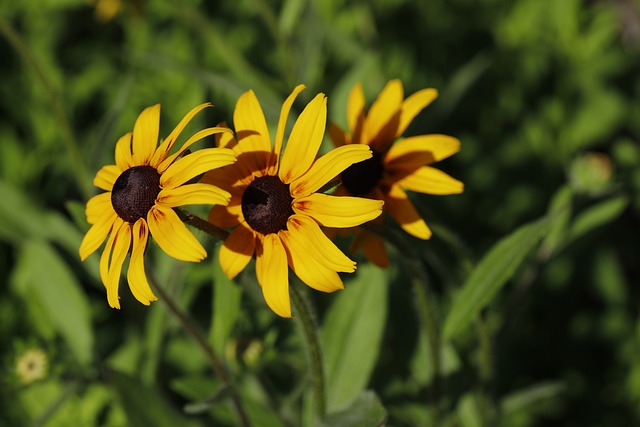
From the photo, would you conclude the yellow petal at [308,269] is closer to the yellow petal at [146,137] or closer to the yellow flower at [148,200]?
the yellow flower at [148,200]

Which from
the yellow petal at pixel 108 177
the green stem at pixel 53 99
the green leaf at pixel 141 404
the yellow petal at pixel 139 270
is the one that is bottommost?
the green leaf at pixel 141 404

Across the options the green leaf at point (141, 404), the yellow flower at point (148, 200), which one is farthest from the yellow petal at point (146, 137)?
the green leaf at point (141, 404)

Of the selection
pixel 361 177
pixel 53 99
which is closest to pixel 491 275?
pixel 361 177

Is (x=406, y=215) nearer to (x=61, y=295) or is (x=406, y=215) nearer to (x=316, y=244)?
(x=316, y=244)

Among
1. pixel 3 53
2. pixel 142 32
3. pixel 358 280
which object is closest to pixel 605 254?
pixel 358 280

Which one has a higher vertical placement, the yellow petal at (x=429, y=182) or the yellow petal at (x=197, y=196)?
the yellow petal at (x=197, y=196)

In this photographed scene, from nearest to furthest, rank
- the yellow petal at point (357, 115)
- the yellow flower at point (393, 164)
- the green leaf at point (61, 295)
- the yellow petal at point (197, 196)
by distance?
the yellow petal at point (197, 196), the yellow flower at point (393, 164), the yellow petal at point (357, 115), the green leaf at point (61, 295)

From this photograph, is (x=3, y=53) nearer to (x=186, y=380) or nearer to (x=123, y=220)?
(x=186, y=380)
